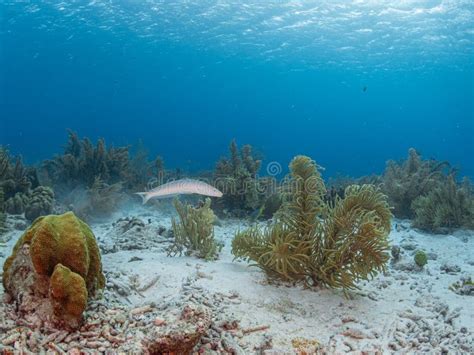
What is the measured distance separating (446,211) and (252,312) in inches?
273

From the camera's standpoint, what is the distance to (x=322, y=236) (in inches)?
192

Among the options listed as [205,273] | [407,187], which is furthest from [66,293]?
[407,187]

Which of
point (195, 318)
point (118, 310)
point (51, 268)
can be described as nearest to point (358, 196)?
point (195, 318)

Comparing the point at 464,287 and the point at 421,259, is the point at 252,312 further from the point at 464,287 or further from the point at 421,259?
the point at 421,259

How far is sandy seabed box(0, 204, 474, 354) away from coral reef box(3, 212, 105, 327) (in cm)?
13

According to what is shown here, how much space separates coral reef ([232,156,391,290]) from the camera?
4.45 metres

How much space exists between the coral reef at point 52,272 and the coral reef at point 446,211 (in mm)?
8101

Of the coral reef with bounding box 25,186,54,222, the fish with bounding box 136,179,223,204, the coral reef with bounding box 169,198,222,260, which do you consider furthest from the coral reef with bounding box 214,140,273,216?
the fish with bounding box 136,179,223,204

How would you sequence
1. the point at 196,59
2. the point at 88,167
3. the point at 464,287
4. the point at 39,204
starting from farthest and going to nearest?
the point at 196,59
the point at 88,167
the point at 39,204
the point at 464,287

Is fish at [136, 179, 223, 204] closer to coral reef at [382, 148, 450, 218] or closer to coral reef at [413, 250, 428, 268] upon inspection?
coral reef at [413, 250, 428, 268]

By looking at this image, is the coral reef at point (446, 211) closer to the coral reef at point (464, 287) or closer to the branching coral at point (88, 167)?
the coral reef at point (464, 287)

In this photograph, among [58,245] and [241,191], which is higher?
[58,245]

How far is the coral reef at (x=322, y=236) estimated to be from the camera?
14.6 ft

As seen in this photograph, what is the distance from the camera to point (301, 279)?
Answer: 485 cm
